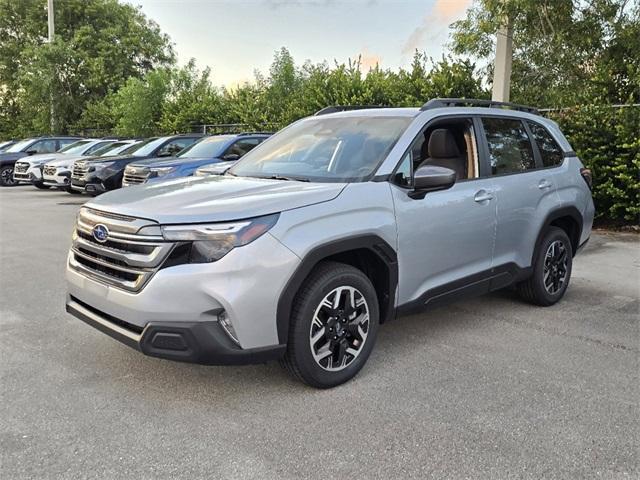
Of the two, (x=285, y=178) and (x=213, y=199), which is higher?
(x=285, y=178)

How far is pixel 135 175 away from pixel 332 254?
28.4 ft

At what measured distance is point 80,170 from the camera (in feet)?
43.2

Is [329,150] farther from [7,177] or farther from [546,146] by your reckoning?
[7,177]

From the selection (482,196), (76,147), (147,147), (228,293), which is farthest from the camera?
(76,147)

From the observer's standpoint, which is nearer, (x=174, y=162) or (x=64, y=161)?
(x=174, y=162)

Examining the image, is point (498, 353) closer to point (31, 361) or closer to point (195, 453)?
point (195, 453)

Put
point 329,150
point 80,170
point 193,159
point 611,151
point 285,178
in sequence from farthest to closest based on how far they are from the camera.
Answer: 1. point 80,170
2. point 193,159
3. point 611,151
4. point 329,150
5. point 285,178

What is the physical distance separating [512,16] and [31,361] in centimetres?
1002

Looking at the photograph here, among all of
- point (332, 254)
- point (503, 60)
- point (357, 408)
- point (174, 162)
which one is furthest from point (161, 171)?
point (357, 408)

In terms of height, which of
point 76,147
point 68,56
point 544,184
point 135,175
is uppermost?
point 68,56

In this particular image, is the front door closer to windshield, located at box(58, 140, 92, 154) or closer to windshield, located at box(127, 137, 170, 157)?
windshield, located at box(127, 137, 170, 157)

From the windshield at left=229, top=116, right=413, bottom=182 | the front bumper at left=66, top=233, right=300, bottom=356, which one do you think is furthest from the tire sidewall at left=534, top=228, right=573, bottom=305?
the front bumper at left=66, top=233, right=300, bottom=356

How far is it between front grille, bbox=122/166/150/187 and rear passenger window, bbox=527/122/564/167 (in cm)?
764

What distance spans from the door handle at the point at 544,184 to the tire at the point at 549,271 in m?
0.40
